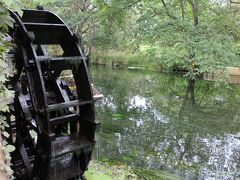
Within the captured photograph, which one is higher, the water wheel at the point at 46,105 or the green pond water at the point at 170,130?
the water wheel at the point at 46,105

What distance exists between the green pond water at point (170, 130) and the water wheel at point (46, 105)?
1978mm

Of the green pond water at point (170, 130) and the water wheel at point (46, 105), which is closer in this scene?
the water wheel at point (46, 105)

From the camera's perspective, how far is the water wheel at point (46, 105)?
12.8 feet

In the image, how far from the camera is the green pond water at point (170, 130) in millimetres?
6473

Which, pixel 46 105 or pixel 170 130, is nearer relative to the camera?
pixel 46 105

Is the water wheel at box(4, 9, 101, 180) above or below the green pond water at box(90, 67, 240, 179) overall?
above

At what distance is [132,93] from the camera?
13531mm

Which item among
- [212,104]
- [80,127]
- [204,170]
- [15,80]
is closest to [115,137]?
[204,170]

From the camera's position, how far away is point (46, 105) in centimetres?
378

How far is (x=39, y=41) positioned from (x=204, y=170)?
429 cm

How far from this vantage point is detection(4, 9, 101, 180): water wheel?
3893mm

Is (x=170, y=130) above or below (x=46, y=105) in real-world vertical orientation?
below

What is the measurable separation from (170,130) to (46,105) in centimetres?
560

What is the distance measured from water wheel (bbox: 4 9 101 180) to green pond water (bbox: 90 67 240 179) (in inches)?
77.9
